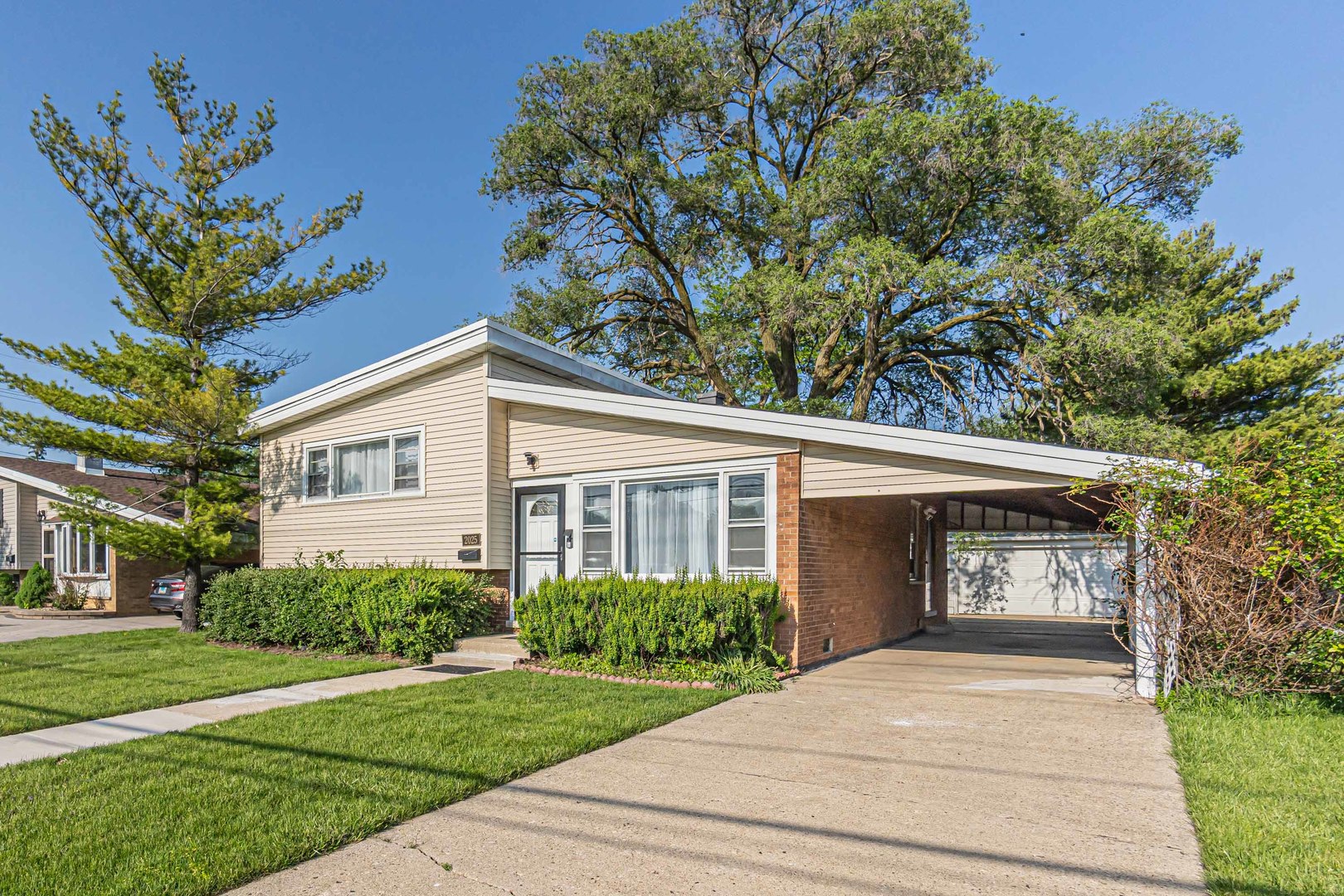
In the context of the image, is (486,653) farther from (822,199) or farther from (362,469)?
(822,199)

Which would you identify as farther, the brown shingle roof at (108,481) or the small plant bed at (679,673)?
the brown shingle roof at (108,481)

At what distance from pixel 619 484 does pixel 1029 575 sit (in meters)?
15.9

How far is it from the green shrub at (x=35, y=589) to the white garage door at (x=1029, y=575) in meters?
25.0

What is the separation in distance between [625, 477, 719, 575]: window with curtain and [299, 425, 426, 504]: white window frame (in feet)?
12.6

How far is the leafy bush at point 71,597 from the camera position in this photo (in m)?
20.3

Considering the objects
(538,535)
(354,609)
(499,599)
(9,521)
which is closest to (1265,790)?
(538,535)

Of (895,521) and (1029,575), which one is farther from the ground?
(895,521)

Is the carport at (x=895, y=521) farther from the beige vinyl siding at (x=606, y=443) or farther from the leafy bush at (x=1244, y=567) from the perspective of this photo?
the beige vinyl siding at (x=606, y=443)

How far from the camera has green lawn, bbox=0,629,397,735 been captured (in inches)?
291

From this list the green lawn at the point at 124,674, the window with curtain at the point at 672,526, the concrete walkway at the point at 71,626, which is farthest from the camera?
the concrete walkway at the point at 71,626

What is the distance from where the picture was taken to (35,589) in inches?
835

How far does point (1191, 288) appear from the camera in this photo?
771 inches

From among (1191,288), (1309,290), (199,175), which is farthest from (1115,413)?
(199,175)

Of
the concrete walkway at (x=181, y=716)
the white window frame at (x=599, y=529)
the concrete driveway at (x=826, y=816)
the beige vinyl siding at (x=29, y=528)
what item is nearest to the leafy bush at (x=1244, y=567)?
the concrete driveway at (x=826, y=816)
